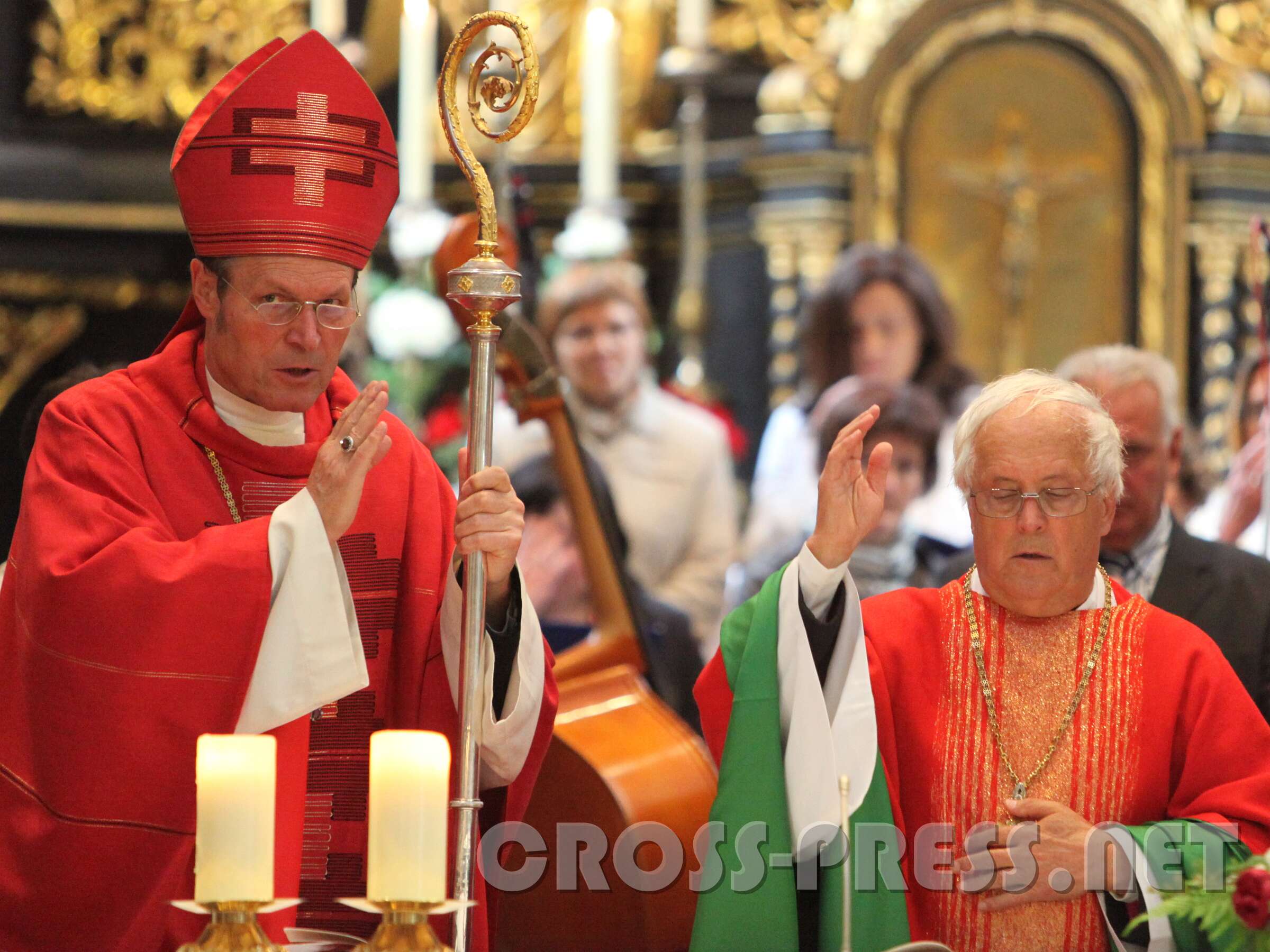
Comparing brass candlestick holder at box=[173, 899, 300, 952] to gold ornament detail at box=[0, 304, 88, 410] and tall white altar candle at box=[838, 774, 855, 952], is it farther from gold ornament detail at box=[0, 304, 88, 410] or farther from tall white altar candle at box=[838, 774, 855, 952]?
gold ornament detail at box=[0, 304, 88, 410]

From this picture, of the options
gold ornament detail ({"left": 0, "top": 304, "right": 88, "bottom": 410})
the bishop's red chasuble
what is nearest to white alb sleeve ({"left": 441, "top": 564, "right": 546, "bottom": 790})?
the bishop's red chasuble

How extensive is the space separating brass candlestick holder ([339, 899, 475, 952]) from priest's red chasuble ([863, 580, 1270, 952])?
112cm

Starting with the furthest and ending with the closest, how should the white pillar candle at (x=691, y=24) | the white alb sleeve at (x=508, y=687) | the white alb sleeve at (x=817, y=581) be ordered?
the white pillar candle at (x=691, y=24) → the white alb sleeve at (x=508, y=687) → the white alb sleeve at (x=817, y=581)

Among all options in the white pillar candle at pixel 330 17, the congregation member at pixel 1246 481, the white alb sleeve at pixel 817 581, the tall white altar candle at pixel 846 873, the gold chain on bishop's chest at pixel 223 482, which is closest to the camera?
the tall white altar candle at pixel 846 873

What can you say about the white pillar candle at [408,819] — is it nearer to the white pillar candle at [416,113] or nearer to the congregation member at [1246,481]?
the congregation member at [1246,481]

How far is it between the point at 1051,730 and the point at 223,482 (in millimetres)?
1498

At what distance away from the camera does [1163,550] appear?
464cm

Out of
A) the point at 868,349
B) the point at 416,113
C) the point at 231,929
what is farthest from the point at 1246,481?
the point at 231,929

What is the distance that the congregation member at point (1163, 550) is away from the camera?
14.6ft

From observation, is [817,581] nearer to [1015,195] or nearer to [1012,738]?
[1012,738]

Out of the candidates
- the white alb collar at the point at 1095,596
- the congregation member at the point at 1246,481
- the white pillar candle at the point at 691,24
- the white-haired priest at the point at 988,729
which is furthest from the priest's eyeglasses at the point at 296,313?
the white pillar candle at the point at 691,24

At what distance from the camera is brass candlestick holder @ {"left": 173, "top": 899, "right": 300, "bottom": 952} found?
106 inches

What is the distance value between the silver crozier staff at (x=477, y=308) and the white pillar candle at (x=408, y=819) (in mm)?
473

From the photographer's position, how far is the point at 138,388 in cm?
371
